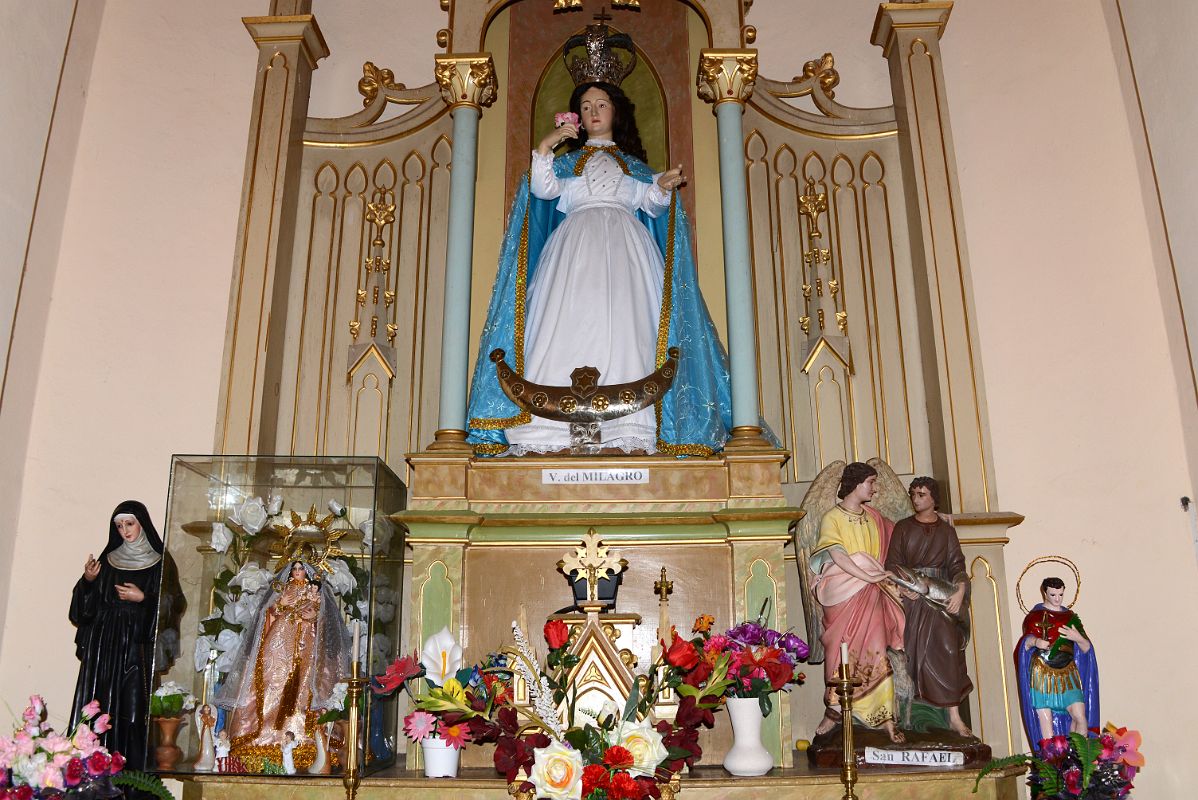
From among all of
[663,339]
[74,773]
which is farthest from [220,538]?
[663,339]

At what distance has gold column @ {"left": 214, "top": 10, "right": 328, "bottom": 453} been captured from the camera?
5629 millimetres

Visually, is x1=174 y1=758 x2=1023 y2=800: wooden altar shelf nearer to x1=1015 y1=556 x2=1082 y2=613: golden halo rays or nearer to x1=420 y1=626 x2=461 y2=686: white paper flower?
x1=420 y1=626 x2=461 y2=686: white paper flower

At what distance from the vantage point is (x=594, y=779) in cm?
299

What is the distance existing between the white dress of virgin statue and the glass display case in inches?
36.6

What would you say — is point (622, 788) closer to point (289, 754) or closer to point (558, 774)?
point (558, 774)

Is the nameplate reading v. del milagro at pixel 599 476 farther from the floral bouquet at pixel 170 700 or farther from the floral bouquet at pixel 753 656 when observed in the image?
the floral bouquet at pixel 170 700

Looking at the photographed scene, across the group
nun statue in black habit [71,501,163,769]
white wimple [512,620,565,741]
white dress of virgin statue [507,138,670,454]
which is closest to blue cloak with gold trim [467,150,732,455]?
white dress of virgin statue [507,138,670,454]

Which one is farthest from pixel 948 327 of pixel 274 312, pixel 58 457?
pixel 58 457

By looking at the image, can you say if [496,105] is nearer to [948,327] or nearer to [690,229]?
[690,229]

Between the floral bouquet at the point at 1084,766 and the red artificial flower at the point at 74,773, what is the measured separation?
303 centimetres

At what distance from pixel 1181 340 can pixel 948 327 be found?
1120mm

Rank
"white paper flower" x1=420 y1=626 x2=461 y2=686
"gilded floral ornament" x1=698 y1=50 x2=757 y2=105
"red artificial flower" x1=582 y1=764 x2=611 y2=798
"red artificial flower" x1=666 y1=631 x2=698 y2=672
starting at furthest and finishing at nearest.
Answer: "gilded floral ornament" x1=698 y1=50 x2=757 y2=105 < "white paper flower" x1=420 y1=626 x2=461 y2=686 < "red artificial flower" x1=666 y1=631 x2=698 y2=672 < "red artificial flower" x1=582 y1=764 x2=611 y2=798

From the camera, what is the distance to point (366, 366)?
19.9 ft

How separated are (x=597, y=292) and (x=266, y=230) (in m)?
1.77
